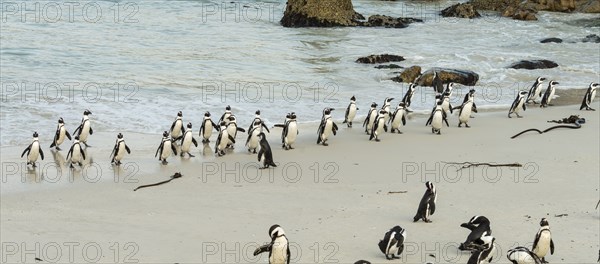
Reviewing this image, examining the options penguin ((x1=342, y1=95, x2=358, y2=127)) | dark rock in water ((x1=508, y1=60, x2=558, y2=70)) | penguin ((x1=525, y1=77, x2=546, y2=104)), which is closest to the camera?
penguin ((x1=342, y1=95, x2=358, y2=127))

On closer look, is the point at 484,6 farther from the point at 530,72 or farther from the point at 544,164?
the point at 544,164

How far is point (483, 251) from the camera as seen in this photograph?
27.9 feet

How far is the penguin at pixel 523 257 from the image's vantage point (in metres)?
8.45

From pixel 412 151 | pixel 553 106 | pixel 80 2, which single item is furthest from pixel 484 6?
pixel 412 151

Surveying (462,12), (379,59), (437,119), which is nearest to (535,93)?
(437,119)

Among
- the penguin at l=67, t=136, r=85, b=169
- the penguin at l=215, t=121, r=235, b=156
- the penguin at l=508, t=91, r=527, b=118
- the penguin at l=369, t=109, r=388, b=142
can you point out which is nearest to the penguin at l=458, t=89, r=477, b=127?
the penguin at l=508, t=91, r=527, b=118

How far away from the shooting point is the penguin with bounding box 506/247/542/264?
845 cm

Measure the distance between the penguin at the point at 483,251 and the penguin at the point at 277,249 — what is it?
5.09ft

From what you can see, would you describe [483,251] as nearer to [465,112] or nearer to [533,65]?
[465,112]

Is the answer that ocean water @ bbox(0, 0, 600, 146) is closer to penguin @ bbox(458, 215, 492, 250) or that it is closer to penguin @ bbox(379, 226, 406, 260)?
penguin @ bbox(379, 226, 406, 260)

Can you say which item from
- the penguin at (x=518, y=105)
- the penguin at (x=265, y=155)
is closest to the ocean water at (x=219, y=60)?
the penguin at (x=518, y=105)

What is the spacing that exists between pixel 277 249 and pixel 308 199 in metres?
2.63

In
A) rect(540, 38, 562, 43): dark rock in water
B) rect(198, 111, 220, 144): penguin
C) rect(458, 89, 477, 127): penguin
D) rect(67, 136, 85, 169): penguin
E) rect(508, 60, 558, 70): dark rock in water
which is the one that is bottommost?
rect(67, 136, 85, 169): penguin

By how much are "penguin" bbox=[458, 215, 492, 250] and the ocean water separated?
726 centimetres
